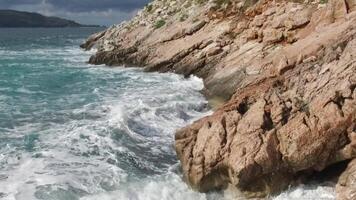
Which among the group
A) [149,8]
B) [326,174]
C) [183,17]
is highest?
[149,8]

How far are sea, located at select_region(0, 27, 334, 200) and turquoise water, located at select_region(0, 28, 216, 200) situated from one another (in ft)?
0.10

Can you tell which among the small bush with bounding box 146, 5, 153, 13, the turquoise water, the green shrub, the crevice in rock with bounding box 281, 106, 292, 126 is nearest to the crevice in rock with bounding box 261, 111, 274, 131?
the crevice in rock with bounding box 281, 106, 292, 126

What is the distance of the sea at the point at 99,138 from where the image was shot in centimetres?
1708

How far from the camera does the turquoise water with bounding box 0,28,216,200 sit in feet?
57.1

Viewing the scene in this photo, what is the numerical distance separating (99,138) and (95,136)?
318 mm

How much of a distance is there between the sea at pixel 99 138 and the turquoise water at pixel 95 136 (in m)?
0.03

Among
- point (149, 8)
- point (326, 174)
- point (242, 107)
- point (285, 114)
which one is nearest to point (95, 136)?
point (242, 107)

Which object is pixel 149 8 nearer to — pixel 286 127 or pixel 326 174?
pixel 286 127

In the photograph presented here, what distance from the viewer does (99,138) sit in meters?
22.7

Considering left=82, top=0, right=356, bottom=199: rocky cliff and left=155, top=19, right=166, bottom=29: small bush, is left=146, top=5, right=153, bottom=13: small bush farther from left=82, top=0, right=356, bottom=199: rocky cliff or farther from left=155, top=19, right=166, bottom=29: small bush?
left=82, top=0, right=356, bottom=199: rocky cliff

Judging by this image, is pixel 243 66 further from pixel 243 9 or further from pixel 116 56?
pixel 116 56

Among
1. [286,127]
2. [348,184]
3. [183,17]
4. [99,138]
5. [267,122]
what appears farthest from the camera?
[183,17]

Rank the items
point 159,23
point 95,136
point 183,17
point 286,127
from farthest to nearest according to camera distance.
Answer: point 159,23 → point 183,17 → point 95,136 → point 286,127

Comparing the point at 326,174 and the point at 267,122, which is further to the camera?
the point at 267,122
